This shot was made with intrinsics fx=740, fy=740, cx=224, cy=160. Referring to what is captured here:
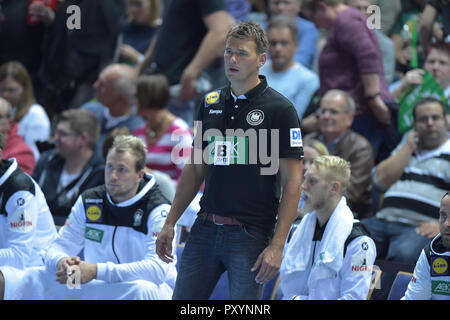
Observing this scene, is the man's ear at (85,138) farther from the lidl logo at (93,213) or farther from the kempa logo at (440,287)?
the kempa logo at (440,287)

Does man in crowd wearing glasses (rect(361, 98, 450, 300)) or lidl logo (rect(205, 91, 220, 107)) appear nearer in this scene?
lidl logo (rect(205, 91, 220, 107))

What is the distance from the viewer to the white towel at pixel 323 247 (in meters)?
4.03

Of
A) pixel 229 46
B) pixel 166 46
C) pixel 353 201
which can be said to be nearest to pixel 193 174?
pixel 229 46

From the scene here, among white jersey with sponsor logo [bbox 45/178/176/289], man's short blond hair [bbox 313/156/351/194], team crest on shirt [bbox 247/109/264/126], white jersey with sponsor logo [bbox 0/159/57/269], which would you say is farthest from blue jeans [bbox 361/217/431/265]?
white jersey with sponsor logo [bbox 0/159/57/269]

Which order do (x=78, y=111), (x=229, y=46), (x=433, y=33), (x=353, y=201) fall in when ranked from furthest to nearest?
(x=433, y=33) < (x=78, y=111) < (x=353, y=201) < (x=229, y=46)

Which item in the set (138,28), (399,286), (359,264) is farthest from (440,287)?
(138,28)

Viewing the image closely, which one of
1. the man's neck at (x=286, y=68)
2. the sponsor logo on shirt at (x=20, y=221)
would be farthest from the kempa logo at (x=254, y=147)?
the man's neck at (x=286, y=68)

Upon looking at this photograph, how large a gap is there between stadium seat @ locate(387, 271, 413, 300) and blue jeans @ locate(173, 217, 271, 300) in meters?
1.31

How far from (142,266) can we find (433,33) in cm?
364

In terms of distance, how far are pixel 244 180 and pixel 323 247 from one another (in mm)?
1063

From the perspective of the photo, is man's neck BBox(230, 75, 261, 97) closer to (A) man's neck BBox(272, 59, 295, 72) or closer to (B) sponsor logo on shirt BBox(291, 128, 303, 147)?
(B) sponsor logo on shirt BBox(291, 128, 303, 147)

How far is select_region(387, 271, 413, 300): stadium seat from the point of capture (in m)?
4.23
